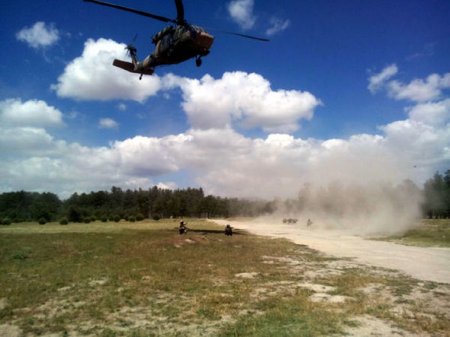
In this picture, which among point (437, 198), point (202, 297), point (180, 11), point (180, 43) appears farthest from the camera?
point (437, 198)

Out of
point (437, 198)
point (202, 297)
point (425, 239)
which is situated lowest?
point (202, 297)

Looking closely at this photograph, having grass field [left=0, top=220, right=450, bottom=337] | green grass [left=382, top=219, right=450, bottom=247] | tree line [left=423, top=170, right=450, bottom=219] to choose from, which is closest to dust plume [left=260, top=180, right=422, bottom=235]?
green grass [left=382, top=219, right=450, bottom=247]

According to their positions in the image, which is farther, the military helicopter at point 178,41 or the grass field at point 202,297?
the military helicopter at point 178,41

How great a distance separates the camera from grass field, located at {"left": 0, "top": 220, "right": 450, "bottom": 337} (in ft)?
45.2

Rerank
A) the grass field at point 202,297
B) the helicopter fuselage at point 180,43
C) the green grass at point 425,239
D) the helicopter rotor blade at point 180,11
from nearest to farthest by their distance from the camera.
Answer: the grass field at point 202,297, the helicopter rotor blade at point 180,11, the helicopter fuselage at point 180,43, the green grass at point 425,239

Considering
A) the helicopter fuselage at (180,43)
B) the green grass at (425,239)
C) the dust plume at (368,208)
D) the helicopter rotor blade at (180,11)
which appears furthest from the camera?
the dust plume at (368,208)

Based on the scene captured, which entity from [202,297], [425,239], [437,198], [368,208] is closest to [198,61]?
[202,297]

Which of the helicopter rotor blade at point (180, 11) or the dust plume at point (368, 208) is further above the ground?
the helicopter rotor blade at point (180, 11)

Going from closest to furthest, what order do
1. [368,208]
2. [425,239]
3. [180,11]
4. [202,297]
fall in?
[202,297], [180,11], [425,239], [368,208]

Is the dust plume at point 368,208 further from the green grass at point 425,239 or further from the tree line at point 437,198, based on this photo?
the tree line at point 437,198

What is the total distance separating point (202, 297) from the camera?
59.3 ft

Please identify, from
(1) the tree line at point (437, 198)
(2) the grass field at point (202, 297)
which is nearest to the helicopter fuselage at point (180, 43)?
(2) the grass field at point (202, 297)

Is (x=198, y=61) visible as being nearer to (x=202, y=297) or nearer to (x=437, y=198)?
(x=202, y=297)

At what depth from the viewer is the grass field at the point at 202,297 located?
13789 millimetres
